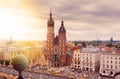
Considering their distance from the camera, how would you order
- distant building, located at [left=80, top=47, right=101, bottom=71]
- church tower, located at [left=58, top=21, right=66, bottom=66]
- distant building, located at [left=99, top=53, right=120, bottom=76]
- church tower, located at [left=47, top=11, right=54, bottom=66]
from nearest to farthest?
distant building, located at [left=99, top=53, right=120, bottom=76] < distant building, located at [left=80, top=47, right=101, bottom=71] < church tower, located at [left=58, top=21, right=66, bottom=66] < church tower, located at [left=47, top=11, right=54, bottom=66]

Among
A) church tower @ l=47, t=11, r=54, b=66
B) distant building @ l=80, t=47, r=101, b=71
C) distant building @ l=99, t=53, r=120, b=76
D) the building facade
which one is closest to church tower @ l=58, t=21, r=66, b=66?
the building facade

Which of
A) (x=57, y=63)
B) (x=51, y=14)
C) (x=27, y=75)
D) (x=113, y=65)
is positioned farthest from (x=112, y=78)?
(x=51, y=14)

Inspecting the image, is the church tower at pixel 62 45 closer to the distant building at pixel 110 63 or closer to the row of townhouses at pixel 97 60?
the row of townhouses at pixel 97 60

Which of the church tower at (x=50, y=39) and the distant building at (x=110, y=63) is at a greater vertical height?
the church tower at (x=50, y=39)

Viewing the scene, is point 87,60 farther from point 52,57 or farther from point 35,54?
point 35,54

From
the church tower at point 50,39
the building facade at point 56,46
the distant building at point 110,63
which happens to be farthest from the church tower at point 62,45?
the distant building at point 110,63

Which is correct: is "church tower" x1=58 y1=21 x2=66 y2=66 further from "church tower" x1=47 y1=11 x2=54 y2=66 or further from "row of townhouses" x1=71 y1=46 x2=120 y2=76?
"row of townhouses" x1=71 y1=46 x2=120 y2=76

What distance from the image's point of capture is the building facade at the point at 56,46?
11.9 meters

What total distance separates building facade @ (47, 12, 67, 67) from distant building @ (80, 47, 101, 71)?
4.47ft

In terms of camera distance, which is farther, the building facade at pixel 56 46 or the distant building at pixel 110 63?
the building facade at pixel 56 46

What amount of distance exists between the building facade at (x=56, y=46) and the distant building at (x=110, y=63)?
8.35ft

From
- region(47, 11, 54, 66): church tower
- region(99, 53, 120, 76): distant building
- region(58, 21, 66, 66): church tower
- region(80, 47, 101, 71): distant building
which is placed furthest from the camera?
region(47, 11, 54, 66): church tower

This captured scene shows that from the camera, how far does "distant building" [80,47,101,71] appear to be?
10664 millimetres

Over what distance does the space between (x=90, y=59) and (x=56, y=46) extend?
2.32 m
